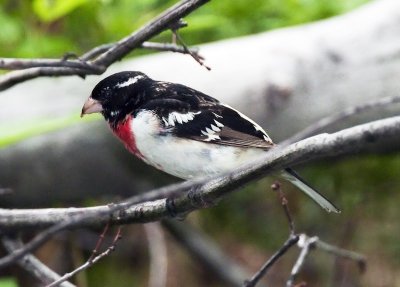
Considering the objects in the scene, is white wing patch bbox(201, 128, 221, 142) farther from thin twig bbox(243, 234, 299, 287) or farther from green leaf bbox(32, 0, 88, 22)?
green leaf bbox(32, 0, 88, 22)

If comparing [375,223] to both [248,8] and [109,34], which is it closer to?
[248,8]

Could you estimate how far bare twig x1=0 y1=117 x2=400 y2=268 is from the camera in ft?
3.92

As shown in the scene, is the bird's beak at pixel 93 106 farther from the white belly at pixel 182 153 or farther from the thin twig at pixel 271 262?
the thin twig at pixel 271 262

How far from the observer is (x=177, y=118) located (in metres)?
2.06

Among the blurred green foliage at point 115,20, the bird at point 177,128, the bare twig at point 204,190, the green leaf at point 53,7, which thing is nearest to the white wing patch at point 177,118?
the bird at point 177,128

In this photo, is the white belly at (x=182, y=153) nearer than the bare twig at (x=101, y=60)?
No

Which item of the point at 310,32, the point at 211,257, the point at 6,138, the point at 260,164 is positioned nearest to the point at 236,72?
the point at 310,32

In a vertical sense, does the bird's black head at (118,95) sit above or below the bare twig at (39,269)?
above

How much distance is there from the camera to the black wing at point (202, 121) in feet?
6.70

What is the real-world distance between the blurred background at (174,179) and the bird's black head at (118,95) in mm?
302

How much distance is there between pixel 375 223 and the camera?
13.1 feet

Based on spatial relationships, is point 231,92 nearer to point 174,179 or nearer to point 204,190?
point 174,179

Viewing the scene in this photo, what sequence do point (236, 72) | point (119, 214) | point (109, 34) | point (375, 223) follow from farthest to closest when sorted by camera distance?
point (375, 223), point (109, 34), point (236, 72), point (119, 214)

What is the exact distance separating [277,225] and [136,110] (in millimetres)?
2039
